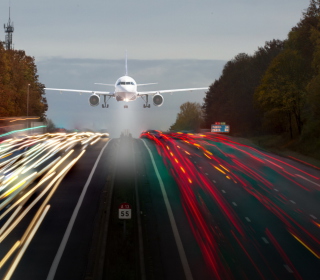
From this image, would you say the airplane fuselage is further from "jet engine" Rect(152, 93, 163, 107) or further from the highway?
the highway

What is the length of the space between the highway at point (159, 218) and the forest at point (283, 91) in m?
14.8

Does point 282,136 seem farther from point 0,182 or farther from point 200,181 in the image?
point 0,182

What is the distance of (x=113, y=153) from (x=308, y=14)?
42876 millimetres

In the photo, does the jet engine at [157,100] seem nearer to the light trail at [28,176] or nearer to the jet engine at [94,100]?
the jet engine at [94,100]

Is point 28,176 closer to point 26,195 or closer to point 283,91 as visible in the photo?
point 26,195

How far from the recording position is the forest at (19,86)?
11768 centimetres

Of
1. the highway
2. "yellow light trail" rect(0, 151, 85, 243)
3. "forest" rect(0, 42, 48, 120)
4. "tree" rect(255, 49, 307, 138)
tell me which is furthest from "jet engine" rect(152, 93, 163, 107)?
"yellow light trail" rect(0, 151, 85, 243)

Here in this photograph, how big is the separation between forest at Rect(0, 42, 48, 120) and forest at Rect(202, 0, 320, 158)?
4032 cm

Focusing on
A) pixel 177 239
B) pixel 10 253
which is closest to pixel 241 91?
pixel 177 239

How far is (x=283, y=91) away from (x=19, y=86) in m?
63.2

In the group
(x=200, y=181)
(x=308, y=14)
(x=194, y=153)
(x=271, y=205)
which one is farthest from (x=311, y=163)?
(x=308, y=14)

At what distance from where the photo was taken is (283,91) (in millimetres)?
90750

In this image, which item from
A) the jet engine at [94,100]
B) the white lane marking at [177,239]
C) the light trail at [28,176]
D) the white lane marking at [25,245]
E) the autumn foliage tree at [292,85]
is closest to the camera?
the white lane marking at [25,245]

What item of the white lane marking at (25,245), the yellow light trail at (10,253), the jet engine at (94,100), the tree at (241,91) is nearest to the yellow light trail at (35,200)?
the white lane marking at (25,245)
